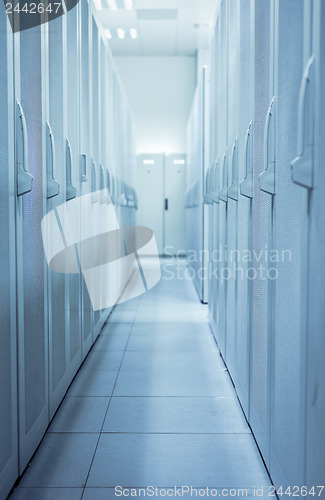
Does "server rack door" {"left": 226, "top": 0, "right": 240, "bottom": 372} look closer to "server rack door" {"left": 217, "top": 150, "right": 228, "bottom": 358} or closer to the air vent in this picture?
"server rack door" {"left": 217, "top": 150, "right": 228, "bottom": 358}

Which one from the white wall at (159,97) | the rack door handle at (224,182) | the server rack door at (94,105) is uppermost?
the white wall at (159,97)

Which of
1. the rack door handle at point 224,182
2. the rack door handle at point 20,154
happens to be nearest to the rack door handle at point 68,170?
the rack door handle at point 20,154

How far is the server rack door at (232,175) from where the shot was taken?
2480 millimetres

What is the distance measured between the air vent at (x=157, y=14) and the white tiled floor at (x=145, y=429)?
5.90m

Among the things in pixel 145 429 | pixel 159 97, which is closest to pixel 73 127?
pixel 145 429

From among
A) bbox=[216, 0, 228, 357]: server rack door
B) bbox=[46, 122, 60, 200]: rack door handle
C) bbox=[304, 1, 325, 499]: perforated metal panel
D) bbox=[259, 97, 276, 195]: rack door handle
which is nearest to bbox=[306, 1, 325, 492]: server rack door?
bbox=[304, 1, 325, 499]: perforated metal panel

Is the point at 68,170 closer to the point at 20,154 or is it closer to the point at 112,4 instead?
the point at 20,154

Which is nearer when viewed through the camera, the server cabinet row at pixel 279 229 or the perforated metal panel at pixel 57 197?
the server cabinet row at pixel 279 229

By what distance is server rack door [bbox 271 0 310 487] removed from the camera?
1.26 metres

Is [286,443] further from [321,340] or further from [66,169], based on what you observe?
[66,169]

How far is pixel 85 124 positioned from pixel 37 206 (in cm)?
128

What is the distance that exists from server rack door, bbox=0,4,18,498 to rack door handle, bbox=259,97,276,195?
805 mm

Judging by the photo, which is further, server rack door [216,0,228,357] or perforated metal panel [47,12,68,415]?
server rack door [216,0,228,357]

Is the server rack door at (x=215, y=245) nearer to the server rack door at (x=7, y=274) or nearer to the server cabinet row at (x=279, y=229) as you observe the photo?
the server cabinet row at (x=279, y=229)
